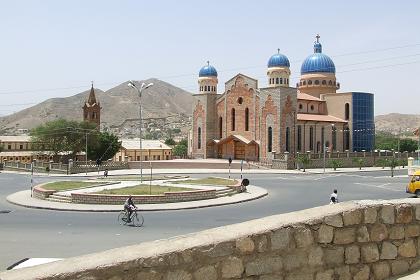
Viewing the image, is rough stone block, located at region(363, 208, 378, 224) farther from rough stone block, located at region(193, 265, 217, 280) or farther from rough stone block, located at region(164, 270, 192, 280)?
rough stone block, located at region(164, 270, 192, 280)

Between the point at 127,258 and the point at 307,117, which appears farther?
the point at 307,117

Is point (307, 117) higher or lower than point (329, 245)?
higher

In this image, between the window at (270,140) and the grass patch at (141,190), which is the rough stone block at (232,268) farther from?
the window at (270,140)

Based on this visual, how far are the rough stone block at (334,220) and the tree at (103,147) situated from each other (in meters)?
72.0

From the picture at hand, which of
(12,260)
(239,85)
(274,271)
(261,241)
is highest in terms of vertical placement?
(239,85)

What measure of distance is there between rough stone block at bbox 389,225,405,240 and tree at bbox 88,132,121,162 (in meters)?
71.9

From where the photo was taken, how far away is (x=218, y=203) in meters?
27.8

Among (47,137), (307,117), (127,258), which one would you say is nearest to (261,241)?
(127,258)

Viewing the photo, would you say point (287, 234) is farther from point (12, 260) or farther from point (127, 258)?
point (12, 260)

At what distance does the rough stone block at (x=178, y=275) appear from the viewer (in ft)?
18.9

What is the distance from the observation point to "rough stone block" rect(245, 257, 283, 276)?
6234 millimetres

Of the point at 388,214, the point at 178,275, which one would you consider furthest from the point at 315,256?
the point at 178,275

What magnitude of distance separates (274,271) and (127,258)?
79.4 inches


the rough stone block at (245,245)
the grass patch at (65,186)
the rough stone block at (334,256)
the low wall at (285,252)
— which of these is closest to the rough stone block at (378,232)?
the low wall at (285,252)
